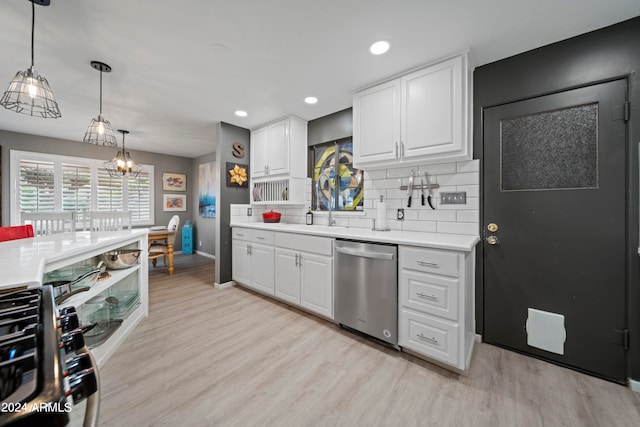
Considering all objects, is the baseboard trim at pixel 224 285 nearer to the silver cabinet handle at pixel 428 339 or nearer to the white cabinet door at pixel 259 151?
the white cabinet door at pixel 259 151

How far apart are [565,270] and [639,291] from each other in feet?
1.10

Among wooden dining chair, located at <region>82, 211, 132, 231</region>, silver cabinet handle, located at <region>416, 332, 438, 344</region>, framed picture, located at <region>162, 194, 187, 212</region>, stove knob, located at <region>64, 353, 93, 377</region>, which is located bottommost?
silver cabinet handle, located at <region>416, 332, 438, 344</region>

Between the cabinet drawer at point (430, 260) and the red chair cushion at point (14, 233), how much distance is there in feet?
10.1

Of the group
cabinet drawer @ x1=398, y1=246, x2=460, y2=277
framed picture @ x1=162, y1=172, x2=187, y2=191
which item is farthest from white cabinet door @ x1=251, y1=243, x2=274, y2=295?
framed picture @ x1=162, y1=172, x2=187, y2=191

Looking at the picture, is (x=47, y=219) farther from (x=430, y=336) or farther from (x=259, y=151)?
(x=430, y=336)

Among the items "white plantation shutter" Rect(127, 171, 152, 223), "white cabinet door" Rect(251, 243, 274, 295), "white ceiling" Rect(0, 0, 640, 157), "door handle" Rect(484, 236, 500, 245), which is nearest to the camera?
"white ceiling" Rect(0, 0, 640, 157)

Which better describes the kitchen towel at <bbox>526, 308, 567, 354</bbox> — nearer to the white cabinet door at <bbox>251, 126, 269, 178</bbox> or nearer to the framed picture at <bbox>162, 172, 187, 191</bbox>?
the white cabinet door at <bbox>251, 126, 269, 178</bbox>

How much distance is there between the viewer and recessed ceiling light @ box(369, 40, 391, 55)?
5.85ft

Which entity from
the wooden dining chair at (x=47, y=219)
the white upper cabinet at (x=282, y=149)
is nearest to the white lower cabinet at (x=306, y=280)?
the white upper cabinet at (x=282, y=149)

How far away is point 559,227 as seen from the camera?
68.7 inches

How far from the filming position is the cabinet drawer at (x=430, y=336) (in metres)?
1.61

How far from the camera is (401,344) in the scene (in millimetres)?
1847

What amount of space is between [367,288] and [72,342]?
5.90 feet

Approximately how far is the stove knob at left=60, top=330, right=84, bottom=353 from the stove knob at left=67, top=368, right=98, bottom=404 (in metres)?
0.14
